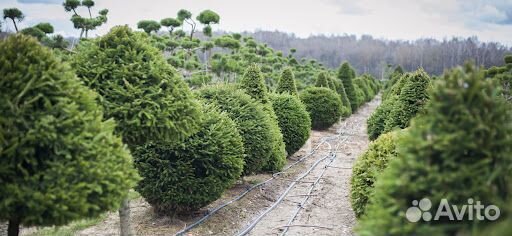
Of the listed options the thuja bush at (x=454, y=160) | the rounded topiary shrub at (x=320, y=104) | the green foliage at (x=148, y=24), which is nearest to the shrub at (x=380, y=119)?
the rounded topiary shrub at (x=320, y=104)

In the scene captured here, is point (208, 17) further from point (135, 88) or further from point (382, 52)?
point (382, 52)

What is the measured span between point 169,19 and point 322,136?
830 cm

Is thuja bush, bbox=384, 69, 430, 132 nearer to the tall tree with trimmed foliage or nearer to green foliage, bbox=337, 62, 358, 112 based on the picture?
the tall tree with trimmed foliage

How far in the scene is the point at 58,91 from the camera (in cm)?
391

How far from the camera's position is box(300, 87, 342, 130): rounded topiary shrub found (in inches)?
809

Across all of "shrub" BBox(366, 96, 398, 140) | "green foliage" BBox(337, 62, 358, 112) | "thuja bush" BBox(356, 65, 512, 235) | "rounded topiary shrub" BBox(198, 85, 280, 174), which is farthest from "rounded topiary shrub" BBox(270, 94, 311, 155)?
"green foliage" BBox(337, 62, 358, 112)

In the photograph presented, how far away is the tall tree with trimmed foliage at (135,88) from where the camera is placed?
5238 millimetres

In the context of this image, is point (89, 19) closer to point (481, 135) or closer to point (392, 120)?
point (392, 120)

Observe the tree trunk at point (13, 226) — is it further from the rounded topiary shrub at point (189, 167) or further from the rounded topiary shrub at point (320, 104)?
the rounded topiary shrub at point (320, 104)

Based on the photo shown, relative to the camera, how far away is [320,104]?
20.5 metres

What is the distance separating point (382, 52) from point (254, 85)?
12111 centimetres

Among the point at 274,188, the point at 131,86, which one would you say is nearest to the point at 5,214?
the point at 131,86

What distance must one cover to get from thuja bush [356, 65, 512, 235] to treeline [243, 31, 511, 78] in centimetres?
7750

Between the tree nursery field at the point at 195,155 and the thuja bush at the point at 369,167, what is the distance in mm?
30
